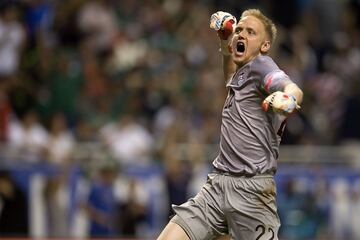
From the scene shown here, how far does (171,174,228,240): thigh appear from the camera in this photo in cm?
707

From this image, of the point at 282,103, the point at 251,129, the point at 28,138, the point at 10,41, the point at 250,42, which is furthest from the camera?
the point at 10,41

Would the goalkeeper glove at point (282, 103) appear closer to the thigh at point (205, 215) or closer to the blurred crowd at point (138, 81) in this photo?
the thigh at point (205, 215)

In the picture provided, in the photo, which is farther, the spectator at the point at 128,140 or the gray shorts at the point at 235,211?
the spectator at the point at 128,140

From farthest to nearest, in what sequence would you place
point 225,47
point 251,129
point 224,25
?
point 225,47 → point 224,25 → point 251,129

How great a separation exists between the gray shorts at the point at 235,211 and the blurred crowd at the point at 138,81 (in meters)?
5.97

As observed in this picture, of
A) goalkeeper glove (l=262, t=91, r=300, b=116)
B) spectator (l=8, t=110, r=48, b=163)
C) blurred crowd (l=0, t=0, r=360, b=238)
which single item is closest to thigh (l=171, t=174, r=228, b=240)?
goalkeeper glove (l=262, t=91, r=300, b=116)

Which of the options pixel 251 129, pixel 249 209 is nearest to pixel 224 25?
pixel 251 129

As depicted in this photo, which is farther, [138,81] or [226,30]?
[138,81]

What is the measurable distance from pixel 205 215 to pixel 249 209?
30cm

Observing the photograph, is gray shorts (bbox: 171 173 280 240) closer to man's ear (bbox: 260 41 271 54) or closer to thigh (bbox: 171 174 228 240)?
thigh (bbox: 171 174 228 240)

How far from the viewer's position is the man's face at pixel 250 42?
23.4ft

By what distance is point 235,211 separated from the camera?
704cm

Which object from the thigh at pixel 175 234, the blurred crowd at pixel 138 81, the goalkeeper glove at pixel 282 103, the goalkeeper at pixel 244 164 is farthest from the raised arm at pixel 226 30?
the blurred crowd at pixel 138 81

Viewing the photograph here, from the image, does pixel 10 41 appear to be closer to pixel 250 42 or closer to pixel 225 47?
pixel 225 47
